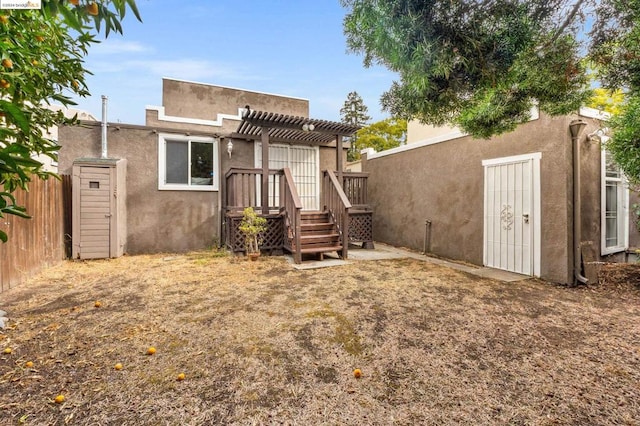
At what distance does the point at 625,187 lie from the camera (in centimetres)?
527

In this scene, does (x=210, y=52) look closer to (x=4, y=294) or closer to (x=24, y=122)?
(x=4, y=294)

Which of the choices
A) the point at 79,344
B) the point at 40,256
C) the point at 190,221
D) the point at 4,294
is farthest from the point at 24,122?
the point at 190,221

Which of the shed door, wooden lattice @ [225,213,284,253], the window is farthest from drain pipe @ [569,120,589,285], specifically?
the shed door

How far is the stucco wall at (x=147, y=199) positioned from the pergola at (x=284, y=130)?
2.03 m

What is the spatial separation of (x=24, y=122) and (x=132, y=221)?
692cm

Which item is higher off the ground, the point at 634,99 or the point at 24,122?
the point at 634,99

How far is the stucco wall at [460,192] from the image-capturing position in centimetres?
444

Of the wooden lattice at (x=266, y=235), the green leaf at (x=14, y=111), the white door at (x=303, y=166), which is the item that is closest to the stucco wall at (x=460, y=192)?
the white door at (x=303, y=166)

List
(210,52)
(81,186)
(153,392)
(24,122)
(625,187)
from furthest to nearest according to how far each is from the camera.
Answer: (210,52), (81,186), (625,187), (153,392), (24,122)

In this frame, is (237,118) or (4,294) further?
(237,118)

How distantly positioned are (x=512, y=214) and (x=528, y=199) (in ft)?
1.25

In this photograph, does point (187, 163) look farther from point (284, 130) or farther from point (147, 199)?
point (284, 130)

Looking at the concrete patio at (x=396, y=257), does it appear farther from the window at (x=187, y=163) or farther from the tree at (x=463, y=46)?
the window at (x=187, y=163)

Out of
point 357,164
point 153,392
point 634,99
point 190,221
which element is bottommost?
point 153,392
